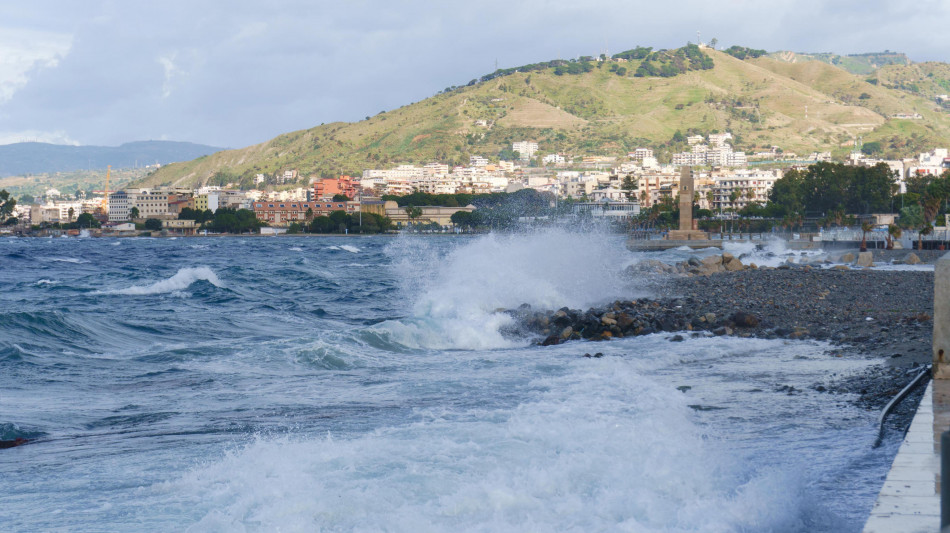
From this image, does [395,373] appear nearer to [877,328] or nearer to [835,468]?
[835,468]

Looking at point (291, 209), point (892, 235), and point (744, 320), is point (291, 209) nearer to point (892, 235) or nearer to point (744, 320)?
point (892, 235)

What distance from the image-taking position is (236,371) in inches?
477

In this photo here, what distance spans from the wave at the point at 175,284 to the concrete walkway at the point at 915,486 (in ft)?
77.1

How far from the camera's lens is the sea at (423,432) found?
5.43 metres

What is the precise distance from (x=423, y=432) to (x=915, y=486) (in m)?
3.85

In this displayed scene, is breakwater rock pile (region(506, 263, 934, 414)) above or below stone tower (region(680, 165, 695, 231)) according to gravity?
below

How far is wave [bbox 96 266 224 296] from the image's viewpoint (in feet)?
87.4

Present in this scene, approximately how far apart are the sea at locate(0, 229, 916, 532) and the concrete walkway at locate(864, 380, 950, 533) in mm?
429

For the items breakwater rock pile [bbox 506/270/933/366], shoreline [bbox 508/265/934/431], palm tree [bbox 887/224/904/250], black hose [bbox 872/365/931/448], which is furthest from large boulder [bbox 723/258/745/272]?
black hose [bbox 872/365/931/448]

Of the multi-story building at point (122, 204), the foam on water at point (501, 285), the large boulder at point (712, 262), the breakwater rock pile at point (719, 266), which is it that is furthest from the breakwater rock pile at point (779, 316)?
the multi-story building at point (122, 204)

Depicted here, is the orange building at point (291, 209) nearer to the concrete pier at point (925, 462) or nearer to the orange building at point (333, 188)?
the orange building at point (333, 188)

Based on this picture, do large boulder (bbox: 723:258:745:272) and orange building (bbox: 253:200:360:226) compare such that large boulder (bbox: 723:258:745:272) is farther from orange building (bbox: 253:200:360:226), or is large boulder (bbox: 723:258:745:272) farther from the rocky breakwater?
orange building (bbox: 253:200:360:226)

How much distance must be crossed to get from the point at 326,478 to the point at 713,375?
626cm

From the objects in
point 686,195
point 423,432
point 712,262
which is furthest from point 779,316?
point 686,195
